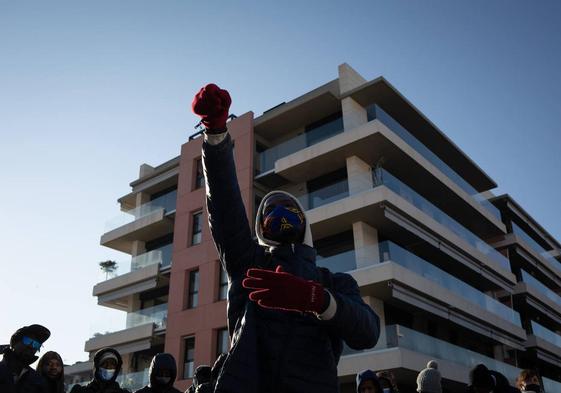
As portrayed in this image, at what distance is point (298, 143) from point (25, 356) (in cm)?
1831

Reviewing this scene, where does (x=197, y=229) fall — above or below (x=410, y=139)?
below

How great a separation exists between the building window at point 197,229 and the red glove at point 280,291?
22.4 meters

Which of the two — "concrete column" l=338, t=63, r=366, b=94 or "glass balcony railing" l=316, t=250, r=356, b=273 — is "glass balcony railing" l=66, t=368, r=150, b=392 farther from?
"concrete column" l=338, t=63, r=366, b=94

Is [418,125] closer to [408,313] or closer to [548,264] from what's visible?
[408,313]

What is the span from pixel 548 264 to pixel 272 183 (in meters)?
20.8

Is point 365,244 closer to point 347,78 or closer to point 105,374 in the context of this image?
point 347,78

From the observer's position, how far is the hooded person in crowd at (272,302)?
185 centimetres

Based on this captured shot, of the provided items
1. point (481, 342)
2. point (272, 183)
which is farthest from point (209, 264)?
point (481, 342)

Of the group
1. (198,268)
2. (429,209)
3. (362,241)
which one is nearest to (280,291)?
(362,241)

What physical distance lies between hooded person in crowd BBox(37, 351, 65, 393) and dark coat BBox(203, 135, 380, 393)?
3.85 metres

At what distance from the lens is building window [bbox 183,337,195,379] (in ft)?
71.3

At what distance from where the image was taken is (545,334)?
28.9 m

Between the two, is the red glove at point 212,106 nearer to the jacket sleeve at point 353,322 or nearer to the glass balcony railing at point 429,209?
the jacket sleeve at point 353,322

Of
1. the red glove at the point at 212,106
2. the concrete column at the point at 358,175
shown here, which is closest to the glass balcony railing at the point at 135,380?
the concrete column at the point at 358,175
